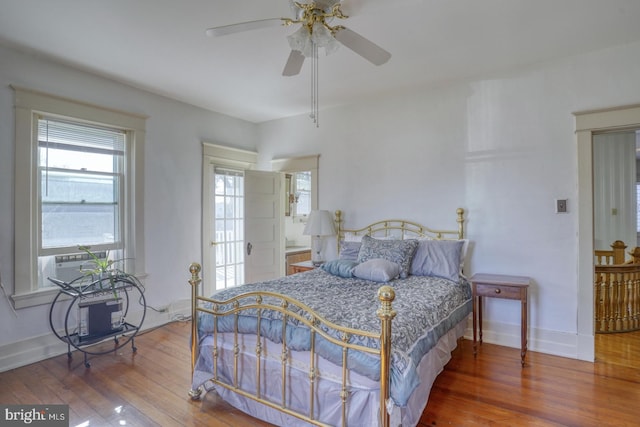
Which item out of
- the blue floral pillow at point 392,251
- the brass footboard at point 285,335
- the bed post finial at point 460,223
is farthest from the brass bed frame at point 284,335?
the bed post finial at point 460,223

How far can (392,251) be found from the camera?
3.28 m

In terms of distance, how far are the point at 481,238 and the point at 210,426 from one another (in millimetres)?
2943

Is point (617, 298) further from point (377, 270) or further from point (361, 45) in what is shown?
point (361, 45)

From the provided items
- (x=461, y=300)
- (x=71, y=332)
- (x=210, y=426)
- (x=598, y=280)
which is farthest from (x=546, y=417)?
(x=71, y=332)

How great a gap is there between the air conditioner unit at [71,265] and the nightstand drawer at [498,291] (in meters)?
3.78

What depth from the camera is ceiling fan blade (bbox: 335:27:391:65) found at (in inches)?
80.0

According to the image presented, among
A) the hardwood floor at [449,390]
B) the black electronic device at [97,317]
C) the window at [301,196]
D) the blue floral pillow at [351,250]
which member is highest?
the window at [301,196]

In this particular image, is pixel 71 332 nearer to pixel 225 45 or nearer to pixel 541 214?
pixel 225 45

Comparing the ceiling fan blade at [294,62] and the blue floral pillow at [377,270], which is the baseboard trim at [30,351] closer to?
the blue floral pillow at [377,270]

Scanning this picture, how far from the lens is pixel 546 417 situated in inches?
85.5

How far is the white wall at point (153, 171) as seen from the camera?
2.88 metres

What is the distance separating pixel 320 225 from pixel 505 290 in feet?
6.89

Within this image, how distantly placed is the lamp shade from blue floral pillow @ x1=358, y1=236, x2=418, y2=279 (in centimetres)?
77

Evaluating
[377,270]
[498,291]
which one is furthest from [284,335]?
[498,291]
